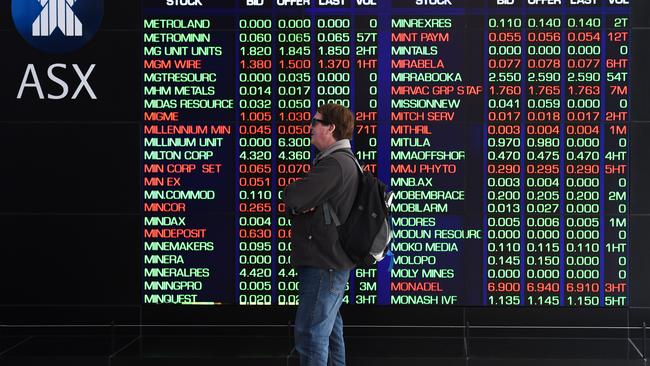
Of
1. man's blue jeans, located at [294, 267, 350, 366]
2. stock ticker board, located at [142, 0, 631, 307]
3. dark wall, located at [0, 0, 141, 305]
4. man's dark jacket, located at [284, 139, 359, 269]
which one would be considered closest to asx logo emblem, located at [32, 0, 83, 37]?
dark wall, located at [0, 0, 141, 305]

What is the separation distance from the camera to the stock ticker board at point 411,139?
6.29 meters

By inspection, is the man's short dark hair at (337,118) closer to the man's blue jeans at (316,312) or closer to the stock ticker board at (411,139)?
the man's blue jeans at (316,312)

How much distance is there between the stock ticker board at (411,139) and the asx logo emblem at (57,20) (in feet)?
1.80

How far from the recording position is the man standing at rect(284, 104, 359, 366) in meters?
4.29

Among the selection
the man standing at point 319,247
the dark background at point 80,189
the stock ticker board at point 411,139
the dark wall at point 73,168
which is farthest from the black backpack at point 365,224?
the dark wall at point 73,168

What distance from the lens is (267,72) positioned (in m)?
6.37

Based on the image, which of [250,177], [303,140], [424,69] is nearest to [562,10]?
[424,69]

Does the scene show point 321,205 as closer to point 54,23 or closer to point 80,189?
point 80,189

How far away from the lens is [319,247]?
4.32 metres

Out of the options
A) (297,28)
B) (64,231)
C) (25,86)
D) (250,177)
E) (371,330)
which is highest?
(297,28)

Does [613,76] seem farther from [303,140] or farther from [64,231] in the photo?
[64,231]

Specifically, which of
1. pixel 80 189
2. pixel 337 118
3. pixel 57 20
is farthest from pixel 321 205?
pixel 57 20

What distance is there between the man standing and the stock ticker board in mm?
1974

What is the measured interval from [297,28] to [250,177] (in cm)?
113
